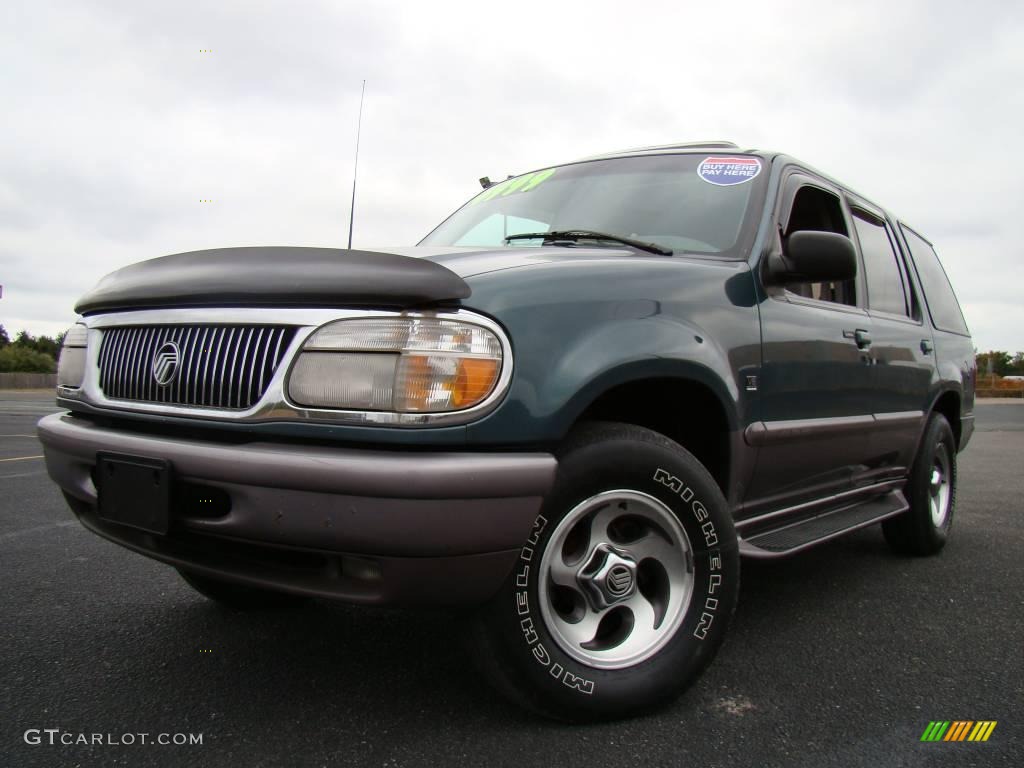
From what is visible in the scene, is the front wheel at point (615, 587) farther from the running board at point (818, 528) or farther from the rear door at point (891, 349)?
the rear door at point (891, 349)

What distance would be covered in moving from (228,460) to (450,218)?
88.8 inches

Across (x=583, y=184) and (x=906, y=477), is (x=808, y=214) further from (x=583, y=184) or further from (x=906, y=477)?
(x=906, y=477)

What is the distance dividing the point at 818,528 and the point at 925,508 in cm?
138

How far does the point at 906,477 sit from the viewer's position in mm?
3893

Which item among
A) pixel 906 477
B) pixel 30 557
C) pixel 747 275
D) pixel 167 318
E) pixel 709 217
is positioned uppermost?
pixel 709 217

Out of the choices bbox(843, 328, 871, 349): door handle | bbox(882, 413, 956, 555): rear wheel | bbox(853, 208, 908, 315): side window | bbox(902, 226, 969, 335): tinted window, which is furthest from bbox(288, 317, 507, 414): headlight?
bbox(902, 226, 969, 335): tinted window

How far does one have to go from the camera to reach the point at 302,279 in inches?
70.3

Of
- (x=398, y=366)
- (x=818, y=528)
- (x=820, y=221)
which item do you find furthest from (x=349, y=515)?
(x=820, y=221)

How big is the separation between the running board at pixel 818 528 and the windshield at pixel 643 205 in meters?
0.97

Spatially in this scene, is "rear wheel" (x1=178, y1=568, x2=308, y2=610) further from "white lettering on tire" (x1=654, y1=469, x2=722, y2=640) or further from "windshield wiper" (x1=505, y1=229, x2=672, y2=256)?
"windshield wiper" (x1=505, y1=229, x2=672, y2=256)

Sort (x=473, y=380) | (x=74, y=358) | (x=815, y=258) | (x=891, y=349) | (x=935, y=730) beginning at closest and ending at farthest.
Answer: (x=473, y=380) < (x=935, y=730) < (x=74, y=358) < (x=815, y=258) < (x=891, y=349)

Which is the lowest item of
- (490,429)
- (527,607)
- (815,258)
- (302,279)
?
(527,607)

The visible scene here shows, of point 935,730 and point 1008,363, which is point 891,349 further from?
point 1008,363

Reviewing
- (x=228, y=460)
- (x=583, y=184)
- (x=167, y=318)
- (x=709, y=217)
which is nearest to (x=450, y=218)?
(x=583, y=184)
